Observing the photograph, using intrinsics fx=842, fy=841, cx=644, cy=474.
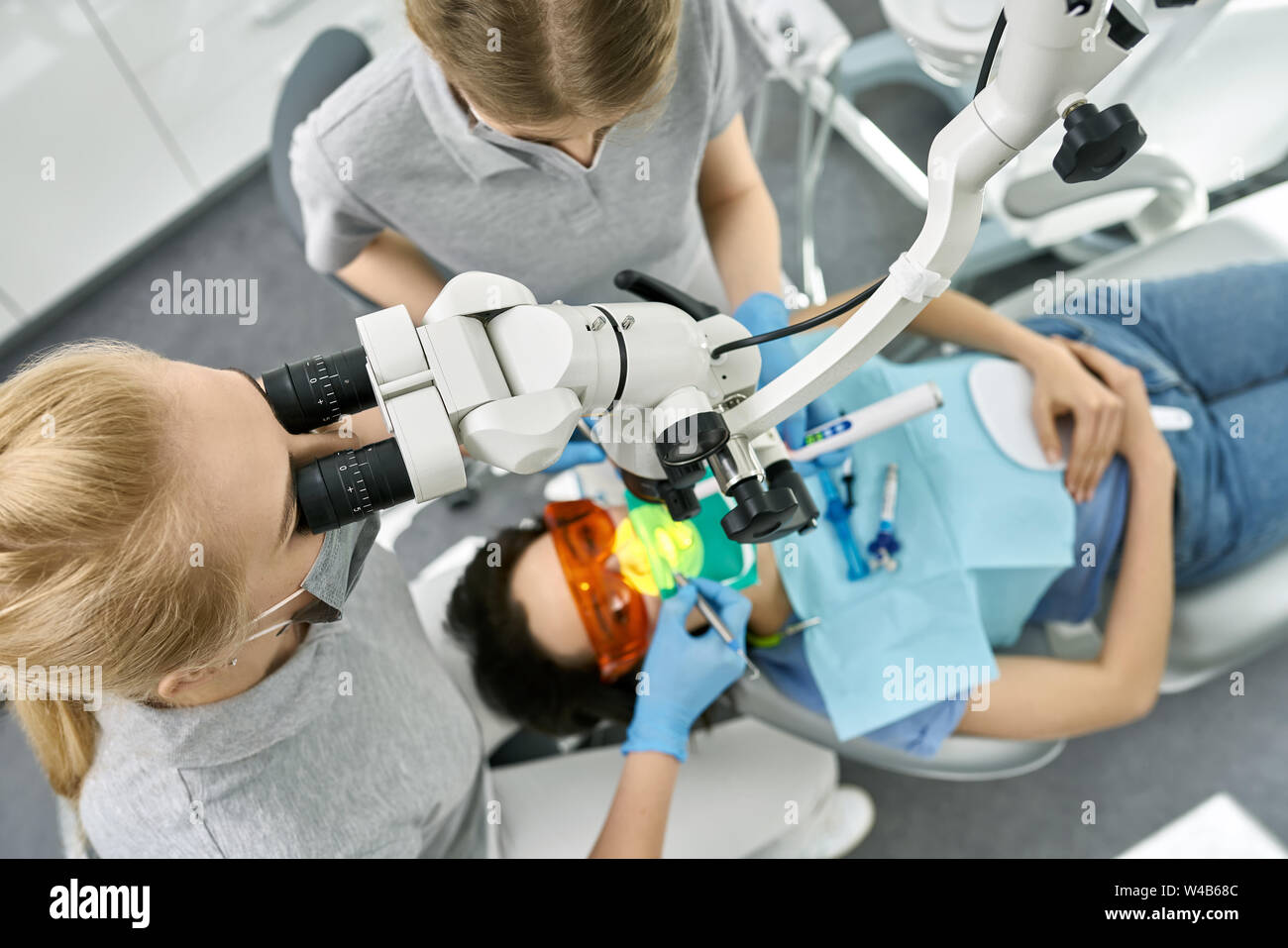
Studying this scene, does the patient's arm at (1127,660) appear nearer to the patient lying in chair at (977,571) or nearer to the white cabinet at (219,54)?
the patient lying in chair at (977,571)

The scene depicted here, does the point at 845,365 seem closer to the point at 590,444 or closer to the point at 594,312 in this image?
the point at 594,312

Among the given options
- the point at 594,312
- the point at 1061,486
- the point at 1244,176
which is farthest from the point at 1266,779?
the point at 594,312

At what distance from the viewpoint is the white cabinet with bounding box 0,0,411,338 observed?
1.93 metres

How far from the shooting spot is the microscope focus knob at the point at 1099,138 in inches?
21.2

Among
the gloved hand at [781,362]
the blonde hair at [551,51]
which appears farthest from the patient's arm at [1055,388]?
the blonde hair at [551,51]

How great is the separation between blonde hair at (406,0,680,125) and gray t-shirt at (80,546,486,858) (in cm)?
62

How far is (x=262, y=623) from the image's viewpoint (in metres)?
0.80

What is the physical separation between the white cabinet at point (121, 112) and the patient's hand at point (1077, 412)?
5.61 ft

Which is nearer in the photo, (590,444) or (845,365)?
(845,365)

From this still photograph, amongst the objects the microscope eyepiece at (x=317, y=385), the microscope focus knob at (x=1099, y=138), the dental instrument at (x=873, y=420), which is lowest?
A: the dental instrument at (x=873, y=420)

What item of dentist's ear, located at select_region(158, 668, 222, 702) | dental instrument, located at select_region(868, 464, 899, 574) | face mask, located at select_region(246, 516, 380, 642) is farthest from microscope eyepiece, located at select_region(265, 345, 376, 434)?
dental instrument, located at select_region(868, 464, 899, 574)

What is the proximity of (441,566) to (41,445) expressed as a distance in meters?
1.02

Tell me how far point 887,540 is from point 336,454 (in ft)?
3.01

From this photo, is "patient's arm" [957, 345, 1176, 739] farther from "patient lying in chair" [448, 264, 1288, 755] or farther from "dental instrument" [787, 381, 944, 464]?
"dental instrument" [787, 381, 944, 464]
